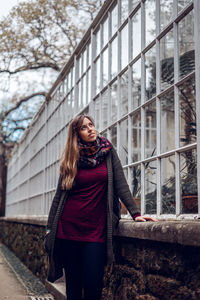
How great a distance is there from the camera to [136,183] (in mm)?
3629

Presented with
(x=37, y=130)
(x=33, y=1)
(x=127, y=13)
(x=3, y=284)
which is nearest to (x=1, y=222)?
(x=37, y=130)

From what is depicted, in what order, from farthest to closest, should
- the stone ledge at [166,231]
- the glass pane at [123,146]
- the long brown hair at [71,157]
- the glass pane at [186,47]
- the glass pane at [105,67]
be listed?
the glass pane at [186,47]
the glass pane at [105,67]
the glass pane at [123,146]
the long brown hair at [71,157]
the stone ledge at [166,231]

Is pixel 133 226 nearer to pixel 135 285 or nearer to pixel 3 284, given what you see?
pixel 135 285

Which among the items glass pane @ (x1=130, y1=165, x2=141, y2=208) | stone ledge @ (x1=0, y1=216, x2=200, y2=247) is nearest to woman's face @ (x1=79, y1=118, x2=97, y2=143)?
glass pane @ (x1=130, y1=165, x2=141, y2=208)

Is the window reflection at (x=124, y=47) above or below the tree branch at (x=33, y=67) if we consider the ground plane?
below

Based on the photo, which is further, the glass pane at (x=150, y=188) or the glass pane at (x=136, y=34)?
the glass pane at (x=136, y=34)

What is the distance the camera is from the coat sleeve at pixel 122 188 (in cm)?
310

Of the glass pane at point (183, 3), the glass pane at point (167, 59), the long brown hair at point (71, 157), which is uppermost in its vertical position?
the glass pane at point (167, 59)

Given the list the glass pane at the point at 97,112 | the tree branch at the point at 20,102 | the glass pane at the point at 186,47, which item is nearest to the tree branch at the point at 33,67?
the tree branch at the point at 20,102

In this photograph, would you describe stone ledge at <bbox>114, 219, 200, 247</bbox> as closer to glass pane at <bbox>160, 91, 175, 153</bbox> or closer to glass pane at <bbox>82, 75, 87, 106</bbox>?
glass pane at <bbox>82, 75, 87, 106</bbox>

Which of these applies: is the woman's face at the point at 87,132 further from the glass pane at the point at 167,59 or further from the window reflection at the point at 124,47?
the glass pane at the point at 167,59

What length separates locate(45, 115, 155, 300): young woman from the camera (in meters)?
3.02

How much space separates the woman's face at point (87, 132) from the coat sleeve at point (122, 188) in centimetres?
20

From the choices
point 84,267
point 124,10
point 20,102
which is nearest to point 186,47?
point 124,10
